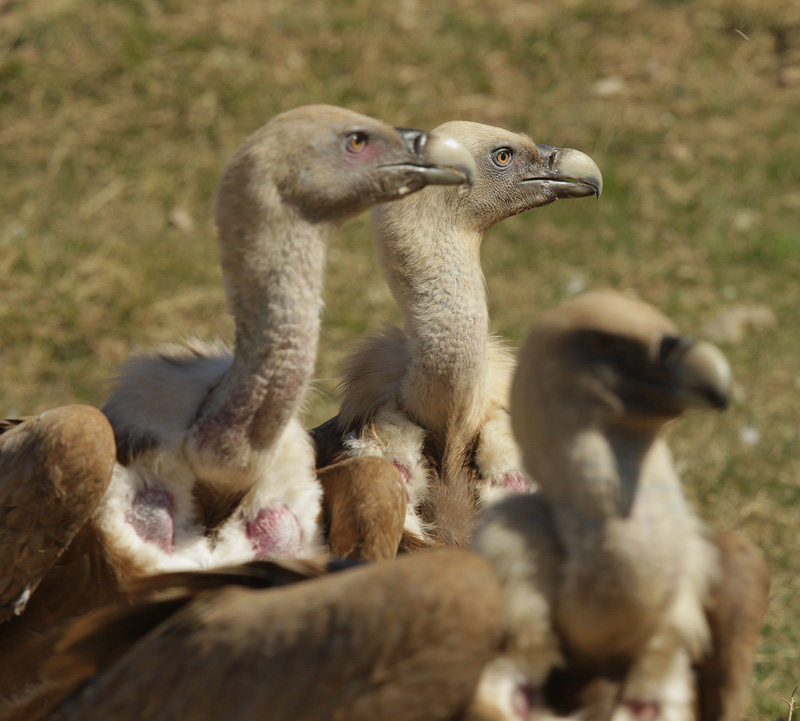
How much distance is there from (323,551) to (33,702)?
0.92 m

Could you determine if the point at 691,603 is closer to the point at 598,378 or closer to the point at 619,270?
the point at 598,378

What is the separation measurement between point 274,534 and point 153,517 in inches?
14.0

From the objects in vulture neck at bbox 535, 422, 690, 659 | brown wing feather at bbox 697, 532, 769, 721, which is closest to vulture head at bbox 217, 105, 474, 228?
vulture neck at bbox 535, 422, 690, 659

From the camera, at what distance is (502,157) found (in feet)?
14.1

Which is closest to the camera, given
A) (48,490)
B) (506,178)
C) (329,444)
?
(48,490)

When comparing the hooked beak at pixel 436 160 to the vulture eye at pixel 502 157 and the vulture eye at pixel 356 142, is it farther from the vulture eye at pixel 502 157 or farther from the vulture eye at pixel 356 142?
the vulture eye at pixel 502 157

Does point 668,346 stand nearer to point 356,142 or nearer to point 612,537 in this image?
point 612,537

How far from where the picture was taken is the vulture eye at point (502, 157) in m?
4.29

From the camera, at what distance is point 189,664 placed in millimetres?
2508

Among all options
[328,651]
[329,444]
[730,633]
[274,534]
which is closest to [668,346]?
[730,633]

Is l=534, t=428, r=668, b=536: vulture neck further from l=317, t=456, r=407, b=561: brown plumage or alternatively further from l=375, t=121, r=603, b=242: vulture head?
l=375, t=121, r=603, b=242: vulture head

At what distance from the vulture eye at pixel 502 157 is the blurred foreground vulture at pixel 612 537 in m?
1.77

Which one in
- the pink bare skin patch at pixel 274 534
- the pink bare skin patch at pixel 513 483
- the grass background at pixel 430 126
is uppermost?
the pink bare skin patch at pixel 274 534

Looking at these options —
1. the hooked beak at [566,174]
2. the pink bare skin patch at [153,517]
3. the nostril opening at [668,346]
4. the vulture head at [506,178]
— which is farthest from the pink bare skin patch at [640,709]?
the hooked beak at [566,174]
